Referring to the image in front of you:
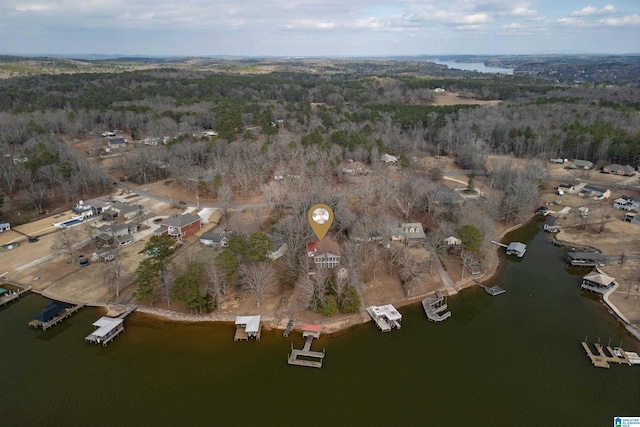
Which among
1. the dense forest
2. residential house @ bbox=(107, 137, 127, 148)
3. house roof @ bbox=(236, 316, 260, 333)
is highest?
the dense forest


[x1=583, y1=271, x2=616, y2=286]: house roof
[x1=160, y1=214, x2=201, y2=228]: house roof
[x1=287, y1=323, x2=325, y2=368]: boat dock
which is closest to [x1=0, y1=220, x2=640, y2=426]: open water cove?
[x1=287, y1=323, x2=325, y2=368]: boat dock

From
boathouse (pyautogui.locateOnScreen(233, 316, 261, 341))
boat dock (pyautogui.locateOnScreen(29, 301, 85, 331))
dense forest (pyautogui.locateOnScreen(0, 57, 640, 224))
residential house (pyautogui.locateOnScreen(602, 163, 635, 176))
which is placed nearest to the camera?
boathouse (pyautogui.locateOnScreen(233, 316, 261, 341))

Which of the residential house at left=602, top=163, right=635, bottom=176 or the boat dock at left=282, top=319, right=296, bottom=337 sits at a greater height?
the residential house at left=602, top=163, right=635, bottom=176

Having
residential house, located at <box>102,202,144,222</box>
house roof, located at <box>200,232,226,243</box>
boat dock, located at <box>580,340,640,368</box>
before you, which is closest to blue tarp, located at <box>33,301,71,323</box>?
house roof, located at <box>200,232,226,243</box>

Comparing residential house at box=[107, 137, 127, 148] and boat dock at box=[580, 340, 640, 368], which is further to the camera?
residential house at box=[107, 137, 127, 148]

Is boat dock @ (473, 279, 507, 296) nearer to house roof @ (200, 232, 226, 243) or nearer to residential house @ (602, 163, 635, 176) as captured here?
house roof @ (200, 232, 226, 243)

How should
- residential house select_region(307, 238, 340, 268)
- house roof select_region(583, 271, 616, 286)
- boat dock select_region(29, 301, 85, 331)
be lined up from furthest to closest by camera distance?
residential house select_region(307, 238, 340, 268) → house roof select_region(583, 271, 616, 286) → boat dock select_region(29, 301, 85, 331)

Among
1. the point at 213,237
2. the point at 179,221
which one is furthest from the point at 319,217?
the point at 179,221
